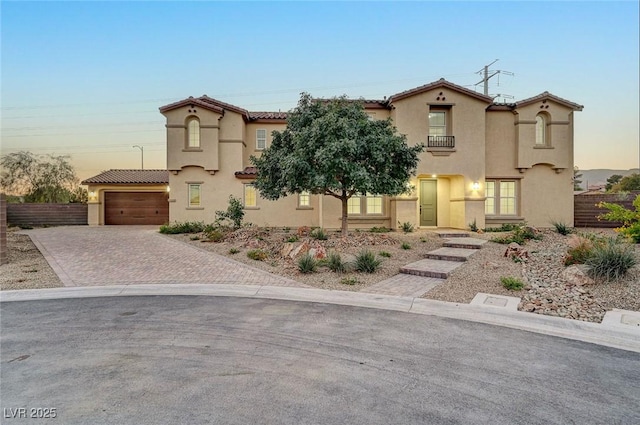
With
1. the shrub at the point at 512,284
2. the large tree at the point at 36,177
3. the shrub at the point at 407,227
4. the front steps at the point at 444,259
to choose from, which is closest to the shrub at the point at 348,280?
the front steps at the point at 444,259

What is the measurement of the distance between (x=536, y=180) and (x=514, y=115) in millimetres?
3733

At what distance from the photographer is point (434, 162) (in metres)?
16.3

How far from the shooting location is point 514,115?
1717cm

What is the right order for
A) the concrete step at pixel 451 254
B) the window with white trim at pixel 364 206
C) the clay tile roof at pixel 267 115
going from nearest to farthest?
the concrete step at pixel 451 254, the window with white trim at pixel 364 206, the clay tile roof at pixel 267 115

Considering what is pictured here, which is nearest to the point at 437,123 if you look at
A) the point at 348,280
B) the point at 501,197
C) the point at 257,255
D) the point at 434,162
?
the point at 434,162

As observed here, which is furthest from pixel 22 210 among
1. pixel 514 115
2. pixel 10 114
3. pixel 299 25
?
pixel 514 115

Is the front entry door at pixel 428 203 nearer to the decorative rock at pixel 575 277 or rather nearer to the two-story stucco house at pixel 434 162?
the two-story stucco house at pixel 434 162

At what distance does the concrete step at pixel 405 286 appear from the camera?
6902 mm

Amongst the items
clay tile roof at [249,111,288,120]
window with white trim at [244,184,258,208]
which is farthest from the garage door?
clay tile roof at [249,111,288,120]

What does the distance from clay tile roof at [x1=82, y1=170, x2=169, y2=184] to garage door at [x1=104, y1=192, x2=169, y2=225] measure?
3.04ft

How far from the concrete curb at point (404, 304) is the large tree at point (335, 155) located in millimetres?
4669

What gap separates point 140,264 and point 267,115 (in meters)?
12.2

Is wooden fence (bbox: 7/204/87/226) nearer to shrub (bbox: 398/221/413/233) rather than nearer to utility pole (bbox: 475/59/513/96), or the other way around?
shrub (bbox: 398/221/413/233)

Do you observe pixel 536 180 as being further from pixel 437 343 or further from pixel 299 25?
pixel 437 343
